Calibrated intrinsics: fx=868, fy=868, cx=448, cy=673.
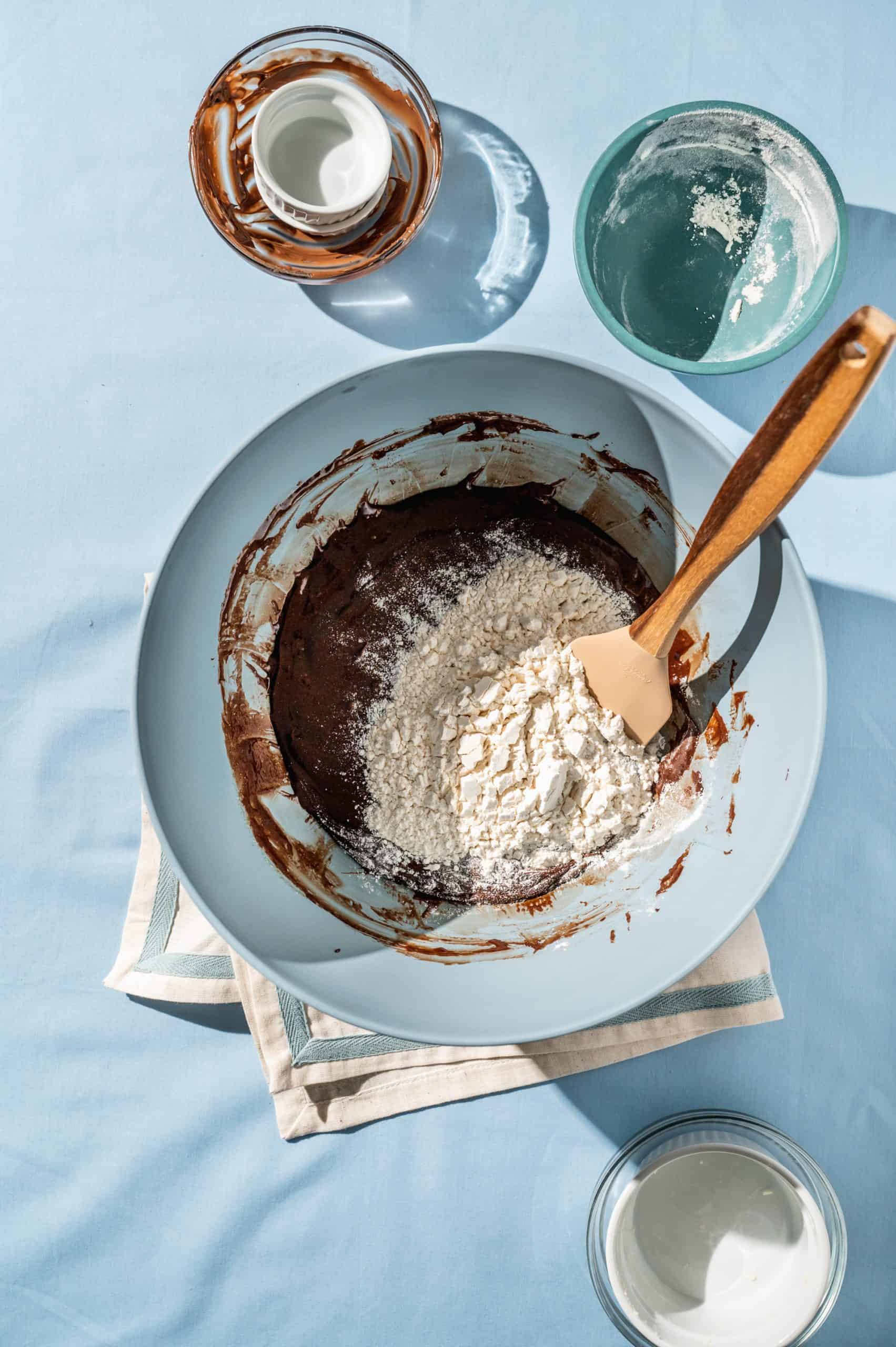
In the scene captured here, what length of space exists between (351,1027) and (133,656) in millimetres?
504

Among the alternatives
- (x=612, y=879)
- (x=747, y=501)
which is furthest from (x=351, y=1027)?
(x=747, y=501)

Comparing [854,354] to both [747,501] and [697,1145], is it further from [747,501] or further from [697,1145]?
[697,1145]

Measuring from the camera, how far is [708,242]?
40.1 inches

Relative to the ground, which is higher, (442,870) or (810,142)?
(810,142)

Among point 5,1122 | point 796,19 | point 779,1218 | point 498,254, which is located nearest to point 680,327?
point 498,254

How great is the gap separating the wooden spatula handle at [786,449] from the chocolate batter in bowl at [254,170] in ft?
1.65

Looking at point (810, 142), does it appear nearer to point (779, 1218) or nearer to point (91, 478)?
point (91, 478)

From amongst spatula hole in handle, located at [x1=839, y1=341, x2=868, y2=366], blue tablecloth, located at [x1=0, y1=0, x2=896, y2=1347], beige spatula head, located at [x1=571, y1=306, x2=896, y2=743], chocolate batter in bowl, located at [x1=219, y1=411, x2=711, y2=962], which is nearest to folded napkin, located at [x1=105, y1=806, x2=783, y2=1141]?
blue tablecloth, located at [x1=0, y1=0, x2=896, y2=1347]

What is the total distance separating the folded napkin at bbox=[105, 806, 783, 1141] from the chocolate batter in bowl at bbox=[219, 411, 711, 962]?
16 centimetres

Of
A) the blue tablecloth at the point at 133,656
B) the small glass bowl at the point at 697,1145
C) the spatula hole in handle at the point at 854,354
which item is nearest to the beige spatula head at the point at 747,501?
the spatula hole in handle at the point at 854,354

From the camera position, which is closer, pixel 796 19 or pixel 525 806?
pixel 525 806

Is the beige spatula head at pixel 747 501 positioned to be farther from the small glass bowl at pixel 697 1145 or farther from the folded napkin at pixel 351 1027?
the small glass bowl at pixel 697 1145

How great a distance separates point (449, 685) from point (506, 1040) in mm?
374

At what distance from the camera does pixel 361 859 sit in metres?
0.99
